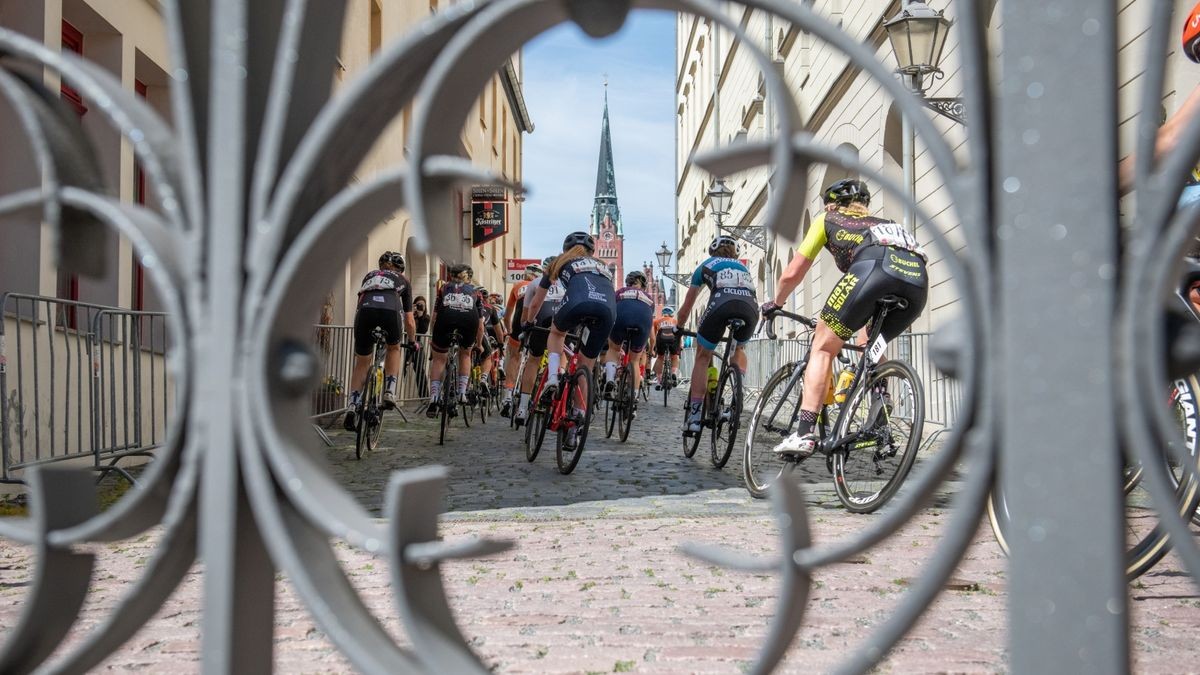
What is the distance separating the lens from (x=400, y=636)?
3.46 metres

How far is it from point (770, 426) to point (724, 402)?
2.01 metres

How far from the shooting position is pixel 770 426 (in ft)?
23.2

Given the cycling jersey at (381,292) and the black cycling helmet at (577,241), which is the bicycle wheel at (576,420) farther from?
the cycling jersey at (381,292)

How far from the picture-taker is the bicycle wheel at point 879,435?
5887 millimetres

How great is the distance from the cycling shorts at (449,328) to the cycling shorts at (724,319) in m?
4.31

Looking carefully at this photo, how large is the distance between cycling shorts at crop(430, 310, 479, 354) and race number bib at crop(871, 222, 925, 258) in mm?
7250

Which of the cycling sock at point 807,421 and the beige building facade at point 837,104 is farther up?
the beige building facade at point 837,104

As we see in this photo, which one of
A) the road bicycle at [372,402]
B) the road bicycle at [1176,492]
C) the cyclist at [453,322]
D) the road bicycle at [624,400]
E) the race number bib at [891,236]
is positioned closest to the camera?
the road bicycle at [1176,492]

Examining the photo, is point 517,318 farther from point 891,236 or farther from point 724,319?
point 891,236

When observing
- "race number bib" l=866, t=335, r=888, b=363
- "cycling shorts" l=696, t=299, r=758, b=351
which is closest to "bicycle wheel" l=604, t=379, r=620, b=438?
"cycling shorts" l=696, t=299, r=758, b=351

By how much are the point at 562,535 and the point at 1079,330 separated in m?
4.77

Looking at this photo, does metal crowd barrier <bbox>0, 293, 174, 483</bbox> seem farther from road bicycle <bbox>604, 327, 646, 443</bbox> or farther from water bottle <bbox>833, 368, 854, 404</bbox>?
road bicycle <bbox>604, 327, 646, 443</bbox>

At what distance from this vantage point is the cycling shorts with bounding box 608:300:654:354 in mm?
12203

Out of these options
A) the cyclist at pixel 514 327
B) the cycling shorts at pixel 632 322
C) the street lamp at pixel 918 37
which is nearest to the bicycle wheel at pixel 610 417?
the cycling shorts at pixel 632 322
